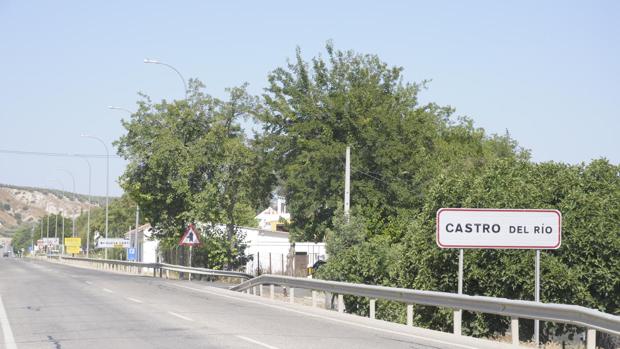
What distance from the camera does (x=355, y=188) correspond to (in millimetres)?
49594

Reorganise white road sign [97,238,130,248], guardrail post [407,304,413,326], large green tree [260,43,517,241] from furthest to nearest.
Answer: white road sign [97,238,130,248] < large green tree [260,43,517,241] < guardrail post [407,304,413,326]

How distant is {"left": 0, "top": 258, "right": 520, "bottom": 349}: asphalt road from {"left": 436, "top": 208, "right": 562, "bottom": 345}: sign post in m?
1.87

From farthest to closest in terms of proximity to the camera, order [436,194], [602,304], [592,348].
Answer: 1. [436,194]
2. [602,304]
3. [592,348]

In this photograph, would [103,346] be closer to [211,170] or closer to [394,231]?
[394,231]

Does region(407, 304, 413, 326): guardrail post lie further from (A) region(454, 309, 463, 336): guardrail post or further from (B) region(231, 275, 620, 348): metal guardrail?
(A) region(454, 309, 463, 336): guardrail post

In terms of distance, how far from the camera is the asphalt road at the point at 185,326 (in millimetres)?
15445

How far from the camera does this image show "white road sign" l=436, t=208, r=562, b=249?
58.4 feet

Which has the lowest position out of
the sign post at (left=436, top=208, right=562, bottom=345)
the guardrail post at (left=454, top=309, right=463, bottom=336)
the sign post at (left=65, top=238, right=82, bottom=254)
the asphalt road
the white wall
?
the sign post at (left=65, top=238, right=82, bottom=254)

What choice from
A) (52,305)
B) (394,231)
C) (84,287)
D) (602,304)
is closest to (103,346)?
(52,305)

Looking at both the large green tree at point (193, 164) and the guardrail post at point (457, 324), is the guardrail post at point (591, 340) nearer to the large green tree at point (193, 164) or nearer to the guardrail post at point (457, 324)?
the guardrail post at point (457, 324)

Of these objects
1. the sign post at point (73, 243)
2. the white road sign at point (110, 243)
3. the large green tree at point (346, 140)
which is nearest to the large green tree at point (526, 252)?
the large green tree at point (346, 140)

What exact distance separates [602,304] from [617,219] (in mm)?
2027

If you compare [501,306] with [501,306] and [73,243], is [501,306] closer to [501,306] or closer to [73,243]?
[501,306]

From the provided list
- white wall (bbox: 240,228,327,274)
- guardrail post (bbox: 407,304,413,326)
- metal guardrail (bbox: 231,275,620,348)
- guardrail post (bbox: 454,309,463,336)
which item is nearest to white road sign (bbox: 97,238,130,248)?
white wall (bbox: 240,228,327,274)
